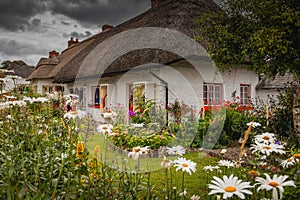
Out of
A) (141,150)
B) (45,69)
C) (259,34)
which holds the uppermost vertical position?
(45,69)

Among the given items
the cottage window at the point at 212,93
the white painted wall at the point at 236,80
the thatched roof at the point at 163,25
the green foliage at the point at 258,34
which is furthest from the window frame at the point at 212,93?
the green foliage at the point at 258,34

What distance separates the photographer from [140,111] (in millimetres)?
7746

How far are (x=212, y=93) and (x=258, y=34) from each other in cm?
458

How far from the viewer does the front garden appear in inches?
68.4

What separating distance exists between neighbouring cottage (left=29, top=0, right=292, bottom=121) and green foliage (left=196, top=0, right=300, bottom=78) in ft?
3.44

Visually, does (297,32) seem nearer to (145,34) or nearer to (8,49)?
(145,34)

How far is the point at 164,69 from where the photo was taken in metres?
7.87

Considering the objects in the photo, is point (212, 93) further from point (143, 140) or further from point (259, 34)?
point (259, 34)

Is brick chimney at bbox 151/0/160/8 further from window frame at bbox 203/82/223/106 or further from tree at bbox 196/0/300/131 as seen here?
tree at bbox 196/0/300/131

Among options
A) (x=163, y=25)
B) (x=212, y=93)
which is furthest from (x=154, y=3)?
(x=212, y=93)

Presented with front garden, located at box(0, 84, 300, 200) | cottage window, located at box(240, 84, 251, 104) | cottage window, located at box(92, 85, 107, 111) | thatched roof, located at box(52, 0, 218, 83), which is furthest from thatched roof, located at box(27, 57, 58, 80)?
cottage window, located at box(240, 84, 251, 104)

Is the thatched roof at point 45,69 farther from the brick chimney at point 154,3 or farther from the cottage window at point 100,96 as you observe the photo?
the brick chimney at point 154,3

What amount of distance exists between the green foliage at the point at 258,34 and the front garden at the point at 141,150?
86cm

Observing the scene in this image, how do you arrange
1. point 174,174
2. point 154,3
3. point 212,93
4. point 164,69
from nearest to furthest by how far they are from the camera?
point 174,174
point 164,69
point 212,93
point 154,3
